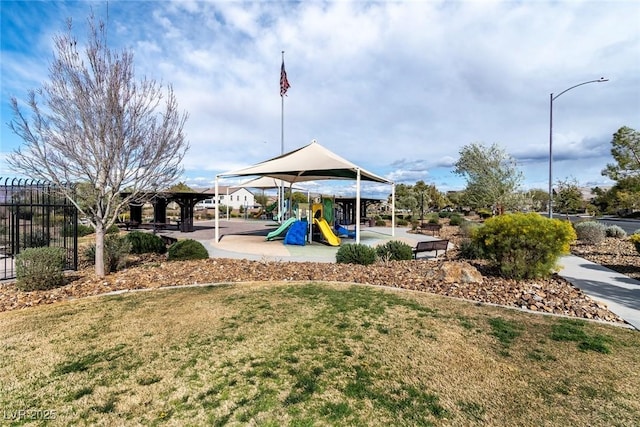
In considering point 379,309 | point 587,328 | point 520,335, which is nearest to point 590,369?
point 520,335

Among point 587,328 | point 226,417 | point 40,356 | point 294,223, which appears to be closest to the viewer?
point 226,417

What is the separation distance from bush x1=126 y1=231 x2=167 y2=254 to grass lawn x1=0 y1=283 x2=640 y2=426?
19.1 feet

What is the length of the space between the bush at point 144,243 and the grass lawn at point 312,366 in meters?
5.83

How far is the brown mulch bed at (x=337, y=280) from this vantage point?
A: 228 inches

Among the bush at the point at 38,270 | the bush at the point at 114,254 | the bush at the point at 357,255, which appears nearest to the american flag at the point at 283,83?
the bush at the point at 357,255

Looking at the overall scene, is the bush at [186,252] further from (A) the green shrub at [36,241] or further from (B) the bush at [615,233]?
(B) the bush at [615,233]

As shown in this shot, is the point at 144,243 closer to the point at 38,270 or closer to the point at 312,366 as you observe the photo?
the point at 38,270

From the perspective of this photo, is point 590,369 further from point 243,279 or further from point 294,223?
point 294,223

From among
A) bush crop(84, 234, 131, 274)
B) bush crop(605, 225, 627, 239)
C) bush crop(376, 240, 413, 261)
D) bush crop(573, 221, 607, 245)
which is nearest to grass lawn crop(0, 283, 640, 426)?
bush crop(84, 234, 131, 274)

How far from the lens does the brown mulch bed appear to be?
5.79m

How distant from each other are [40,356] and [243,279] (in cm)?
410

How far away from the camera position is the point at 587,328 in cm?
466

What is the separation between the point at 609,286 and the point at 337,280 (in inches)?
227

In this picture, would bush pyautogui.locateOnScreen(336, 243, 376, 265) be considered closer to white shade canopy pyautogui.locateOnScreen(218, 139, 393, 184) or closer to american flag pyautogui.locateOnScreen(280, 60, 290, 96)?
white shade canopy pyautogui.locateOnScreen(218, 139, 393, 184)
